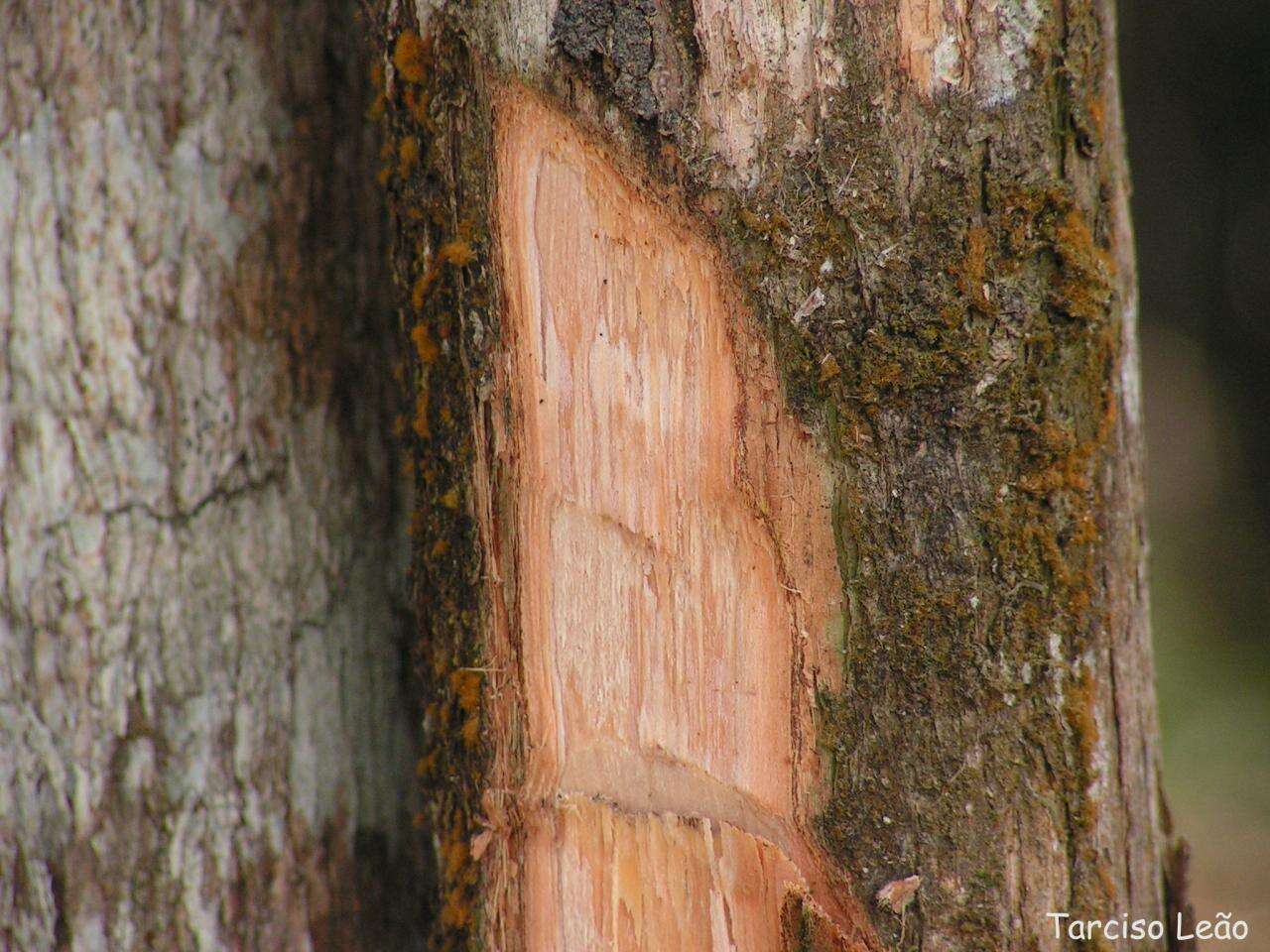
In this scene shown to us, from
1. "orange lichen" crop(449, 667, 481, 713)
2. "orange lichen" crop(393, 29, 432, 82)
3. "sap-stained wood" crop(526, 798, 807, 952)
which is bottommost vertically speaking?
"sap-stained wood" crop(526, 798, 807, 952)

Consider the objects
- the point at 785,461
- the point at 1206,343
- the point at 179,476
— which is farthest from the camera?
the point at 1206,343

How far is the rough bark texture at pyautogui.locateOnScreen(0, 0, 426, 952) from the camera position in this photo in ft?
3.81

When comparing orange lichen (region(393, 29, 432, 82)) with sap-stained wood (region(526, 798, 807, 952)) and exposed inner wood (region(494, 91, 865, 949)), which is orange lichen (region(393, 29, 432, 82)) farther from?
sap-stained wood (region(526, 798, 807, 952))

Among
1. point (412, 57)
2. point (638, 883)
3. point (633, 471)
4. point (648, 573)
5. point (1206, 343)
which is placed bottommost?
point (638, 883)

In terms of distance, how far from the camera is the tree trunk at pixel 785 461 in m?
0.96

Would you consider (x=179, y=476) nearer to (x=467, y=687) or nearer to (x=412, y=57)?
(x=467, y=687)

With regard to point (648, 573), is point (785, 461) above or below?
above

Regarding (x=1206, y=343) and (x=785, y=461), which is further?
(x=1206, y=343)

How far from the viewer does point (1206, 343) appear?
432 cm

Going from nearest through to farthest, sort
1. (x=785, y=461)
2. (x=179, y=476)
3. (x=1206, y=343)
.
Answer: (x=785, y=461), (x=179, y=476), (x=1206, y=343)

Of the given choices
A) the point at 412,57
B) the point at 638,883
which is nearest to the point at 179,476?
the point at 412,57

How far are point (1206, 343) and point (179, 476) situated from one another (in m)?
4.50

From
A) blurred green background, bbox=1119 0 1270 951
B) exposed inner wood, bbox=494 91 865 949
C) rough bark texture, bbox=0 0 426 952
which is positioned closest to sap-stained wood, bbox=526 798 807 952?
exposed inner wood, bbox=494 91 865 949

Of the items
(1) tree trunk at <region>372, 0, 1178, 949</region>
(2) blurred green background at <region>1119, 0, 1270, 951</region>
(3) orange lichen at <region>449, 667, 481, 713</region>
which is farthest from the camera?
(2) blurred green background at <region>1119, 0, 1270, 951</region>
